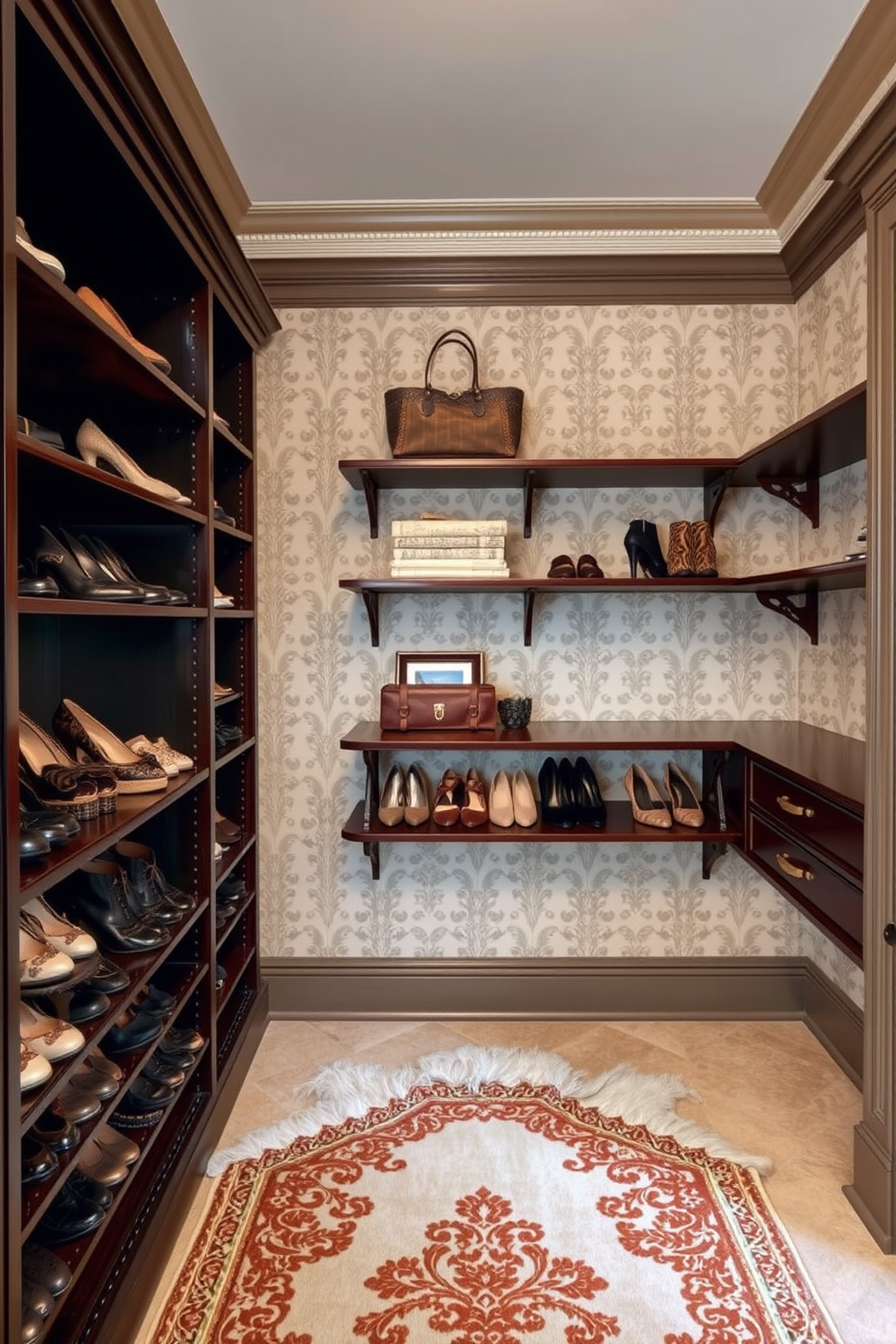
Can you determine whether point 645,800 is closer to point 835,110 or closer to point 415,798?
point 415,798

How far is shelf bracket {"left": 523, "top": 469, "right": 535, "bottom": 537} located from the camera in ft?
8.40

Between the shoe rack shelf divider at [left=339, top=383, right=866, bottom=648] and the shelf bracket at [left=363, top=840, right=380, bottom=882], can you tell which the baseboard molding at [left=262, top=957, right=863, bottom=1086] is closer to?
the shelf bracket at [left=363, top=840, right=380, bottom=882]

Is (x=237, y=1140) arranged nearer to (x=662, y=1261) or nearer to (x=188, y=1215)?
(x=188, y=1215)

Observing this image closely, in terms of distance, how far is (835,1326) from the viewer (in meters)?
1.58

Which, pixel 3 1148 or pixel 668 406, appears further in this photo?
pixel 668 406

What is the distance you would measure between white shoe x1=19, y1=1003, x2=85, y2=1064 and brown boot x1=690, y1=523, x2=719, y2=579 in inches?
80.4

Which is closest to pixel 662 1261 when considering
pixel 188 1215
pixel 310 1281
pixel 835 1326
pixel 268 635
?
pixel 835 1326

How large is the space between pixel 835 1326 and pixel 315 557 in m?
2.37

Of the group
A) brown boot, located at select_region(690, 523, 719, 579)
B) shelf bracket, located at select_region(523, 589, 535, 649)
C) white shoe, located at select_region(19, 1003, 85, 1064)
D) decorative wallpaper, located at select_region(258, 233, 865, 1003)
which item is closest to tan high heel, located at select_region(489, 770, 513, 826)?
decorative wallpaper, located at select_region(258, 233, 865, 1003)

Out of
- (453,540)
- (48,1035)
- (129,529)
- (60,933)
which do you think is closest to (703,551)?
(453,540)

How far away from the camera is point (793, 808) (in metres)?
2.18

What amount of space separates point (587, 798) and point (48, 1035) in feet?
5.67

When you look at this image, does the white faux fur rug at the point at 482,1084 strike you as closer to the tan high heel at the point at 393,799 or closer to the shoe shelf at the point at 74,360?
the tan high heel at the point at 393,799

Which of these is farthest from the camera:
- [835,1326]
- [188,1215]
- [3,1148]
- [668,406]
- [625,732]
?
[668,406]
